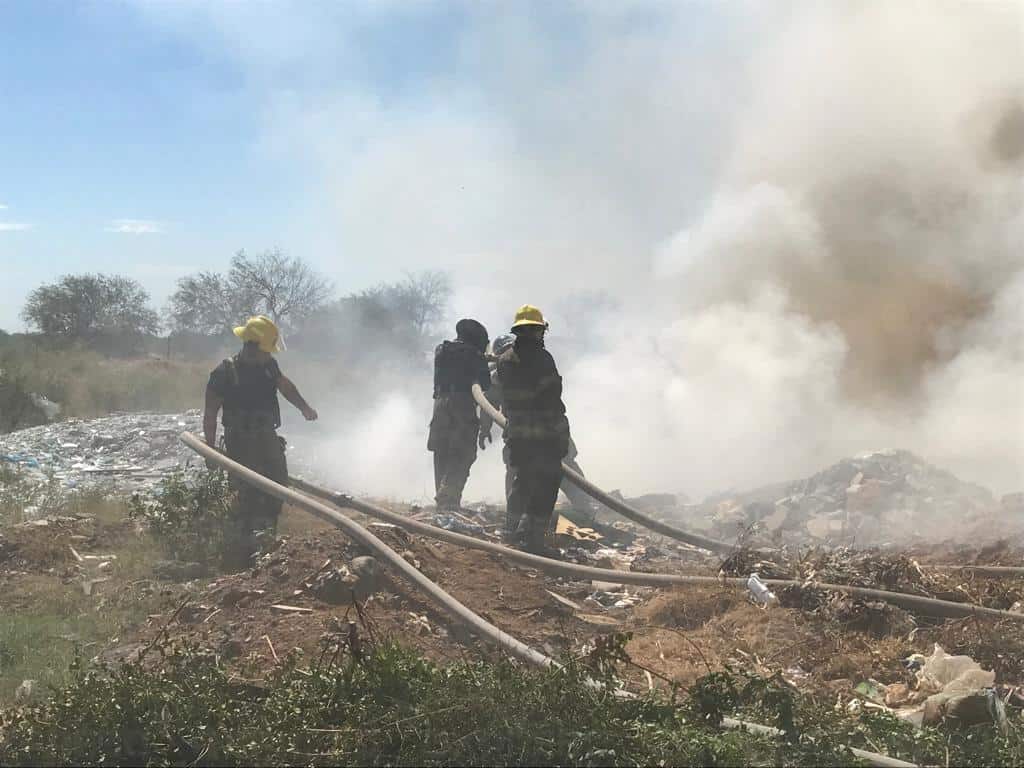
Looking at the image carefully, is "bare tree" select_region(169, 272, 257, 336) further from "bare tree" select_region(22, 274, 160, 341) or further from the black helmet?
the black helmet

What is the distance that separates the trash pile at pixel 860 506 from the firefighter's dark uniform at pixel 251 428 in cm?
474

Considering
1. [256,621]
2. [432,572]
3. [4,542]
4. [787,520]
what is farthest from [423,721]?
[787,520]

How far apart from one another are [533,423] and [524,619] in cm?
213

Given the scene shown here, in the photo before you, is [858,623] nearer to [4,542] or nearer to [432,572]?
[432,572]

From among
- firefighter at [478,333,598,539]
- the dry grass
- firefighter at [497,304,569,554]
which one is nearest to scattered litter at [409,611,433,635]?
firefighter at [497,304,569,554]

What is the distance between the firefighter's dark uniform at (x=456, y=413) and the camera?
9.20 metres

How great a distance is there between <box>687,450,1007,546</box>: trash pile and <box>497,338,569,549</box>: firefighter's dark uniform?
283 centimetres

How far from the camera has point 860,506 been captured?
34.0 ft

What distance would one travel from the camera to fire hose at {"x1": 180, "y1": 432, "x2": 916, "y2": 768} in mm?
3137

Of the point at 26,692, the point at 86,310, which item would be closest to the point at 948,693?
the point at 26,692

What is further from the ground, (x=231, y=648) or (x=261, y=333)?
(x=261, y=333)

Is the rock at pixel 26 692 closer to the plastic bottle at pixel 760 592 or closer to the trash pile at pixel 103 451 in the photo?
the plastic bottle at pixel 760 592

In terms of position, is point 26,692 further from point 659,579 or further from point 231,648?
point 659,579

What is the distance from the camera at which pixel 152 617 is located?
536 cm
